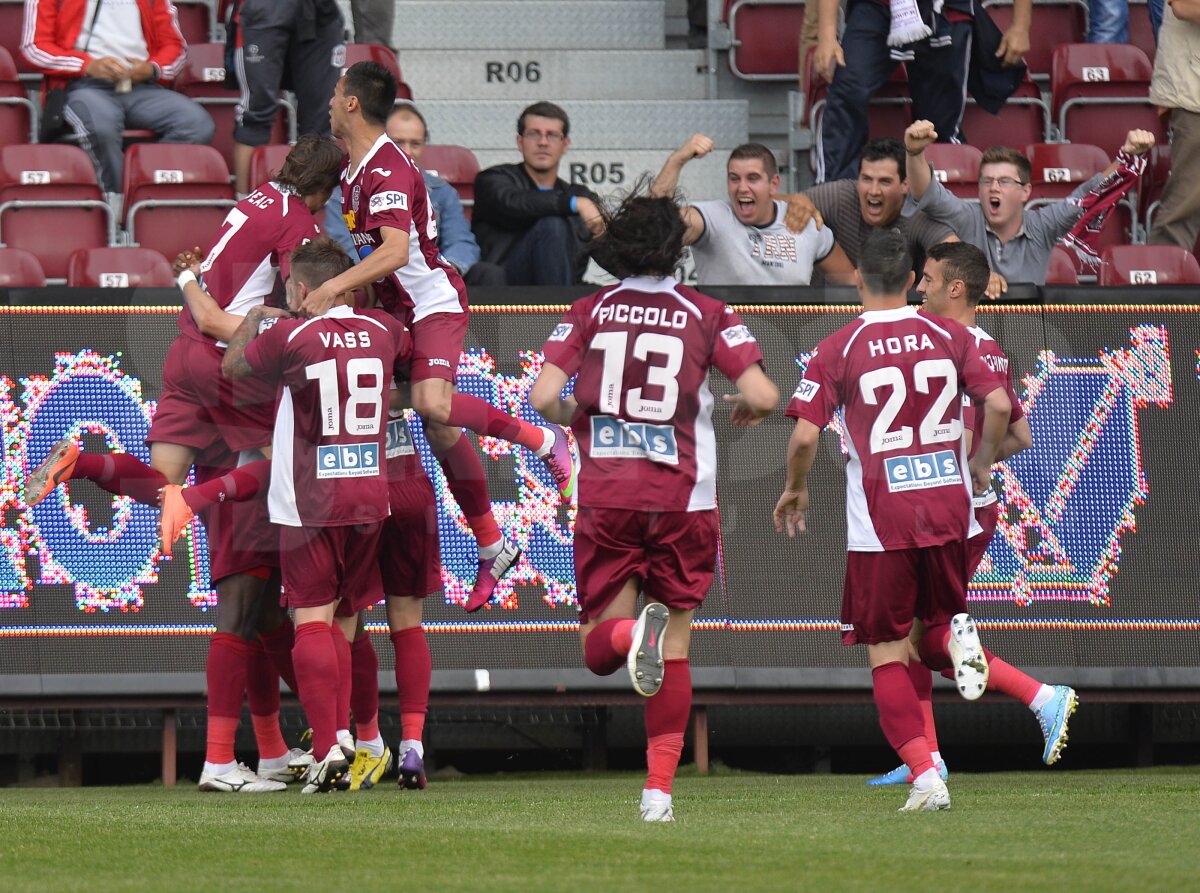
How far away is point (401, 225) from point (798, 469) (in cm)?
190

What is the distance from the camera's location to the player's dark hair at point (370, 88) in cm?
750

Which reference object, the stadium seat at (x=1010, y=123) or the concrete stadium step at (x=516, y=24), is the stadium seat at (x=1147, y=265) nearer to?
the stadium seat at (x=1010, y=123)

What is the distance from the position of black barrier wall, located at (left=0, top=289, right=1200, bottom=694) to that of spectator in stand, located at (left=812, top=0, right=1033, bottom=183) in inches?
92.7

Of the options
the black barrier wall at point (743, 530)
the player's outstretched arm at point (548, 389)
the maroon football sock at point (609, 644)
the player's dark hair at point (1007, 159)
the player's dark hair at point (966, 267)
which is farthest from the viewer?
the player's dark hair at point (1007, 159)

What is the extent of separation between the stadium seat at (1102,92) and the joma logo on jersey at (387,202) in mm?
6177

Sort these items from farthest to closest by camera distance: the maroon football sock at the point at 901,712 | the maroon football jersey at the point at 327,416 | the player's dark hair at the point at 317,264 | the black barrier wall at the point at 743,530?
the black barrier wall at the point at 743,530 → the player's dark hair at the point at 317,264 → the maroon football jersey at the point at 327,416 → the maroon football sock at the point at 901,712

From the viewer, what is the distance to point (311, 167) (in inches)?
301

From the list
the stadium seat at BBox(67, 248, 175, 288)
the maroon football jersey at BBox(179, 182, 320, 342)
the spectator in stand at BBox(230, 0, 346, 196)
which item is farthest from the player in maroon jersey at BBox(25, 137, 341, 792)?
the spectator in stand at BBox(230, 0, 346, 196)

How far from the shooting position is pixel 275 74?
10719 millimetres

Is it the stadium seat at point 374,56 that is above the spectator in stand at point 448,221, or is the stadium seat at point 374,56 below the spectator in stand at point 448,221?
above

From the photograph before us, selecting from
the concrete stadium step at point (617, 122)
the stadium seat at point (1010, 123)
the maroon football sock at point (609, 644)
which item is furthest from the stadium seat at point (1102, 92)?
the maroon football sock at point (609, 644)

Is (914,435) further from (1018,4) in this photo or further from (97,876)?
(1018,4)

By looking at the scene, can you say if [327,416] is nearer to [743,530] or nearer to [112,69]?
[743,530]

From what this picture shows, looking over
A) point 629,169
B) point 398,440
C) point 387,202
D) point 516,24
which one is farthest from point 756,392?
point 516,24
